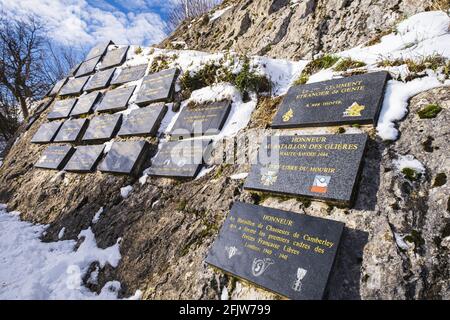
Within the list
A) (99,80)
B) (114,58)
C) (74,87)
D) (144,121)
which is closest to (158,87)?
(144,121)

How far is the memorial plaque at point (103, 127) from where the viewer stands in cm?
673

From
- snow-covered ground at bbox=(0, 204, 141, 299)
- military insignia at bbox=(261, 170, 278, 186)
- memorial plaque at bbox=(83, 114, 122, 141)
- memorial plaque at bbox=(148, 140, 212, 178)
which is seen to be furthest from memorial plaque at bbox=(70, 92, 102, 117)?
military insignia at bbox=(261, 170, 278, 186)

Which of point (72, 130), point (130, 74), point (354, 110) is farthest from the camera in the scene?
point (130, 74)

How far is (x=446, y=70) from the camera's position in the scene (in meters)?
3.21

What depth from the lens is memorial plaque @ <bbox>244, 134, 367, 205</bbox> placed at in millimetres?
2842

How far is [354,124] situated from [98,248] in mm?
4569

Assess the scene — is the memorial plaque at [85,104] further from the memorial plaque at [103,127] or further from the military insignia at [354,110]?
the military insignia at [354,110]

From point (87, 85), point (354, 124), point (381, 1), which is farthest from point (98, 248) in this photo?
point (381, 1)

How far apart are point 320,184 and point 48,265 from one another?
4.79 m

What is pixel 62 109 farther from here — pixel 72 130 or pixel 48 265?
pixel 48 265

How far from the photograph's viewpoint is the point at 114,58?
369 inches

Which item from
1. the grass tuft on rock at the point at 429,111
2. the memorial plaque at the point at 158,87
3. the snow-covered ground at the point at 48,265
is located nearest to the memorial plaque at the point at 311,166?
the grass tuft on rock at the point at 429,111

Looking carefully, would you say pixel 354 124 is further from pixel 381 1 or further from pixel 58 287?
pixel 381 1

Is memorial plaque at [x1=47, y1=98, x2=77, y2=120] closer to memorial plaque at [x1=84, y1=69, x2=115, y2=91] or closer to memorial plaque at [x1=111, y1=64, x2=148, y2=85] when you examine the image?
memorial plaque at [x1=84, y1=69, x2=115, y2=91]
